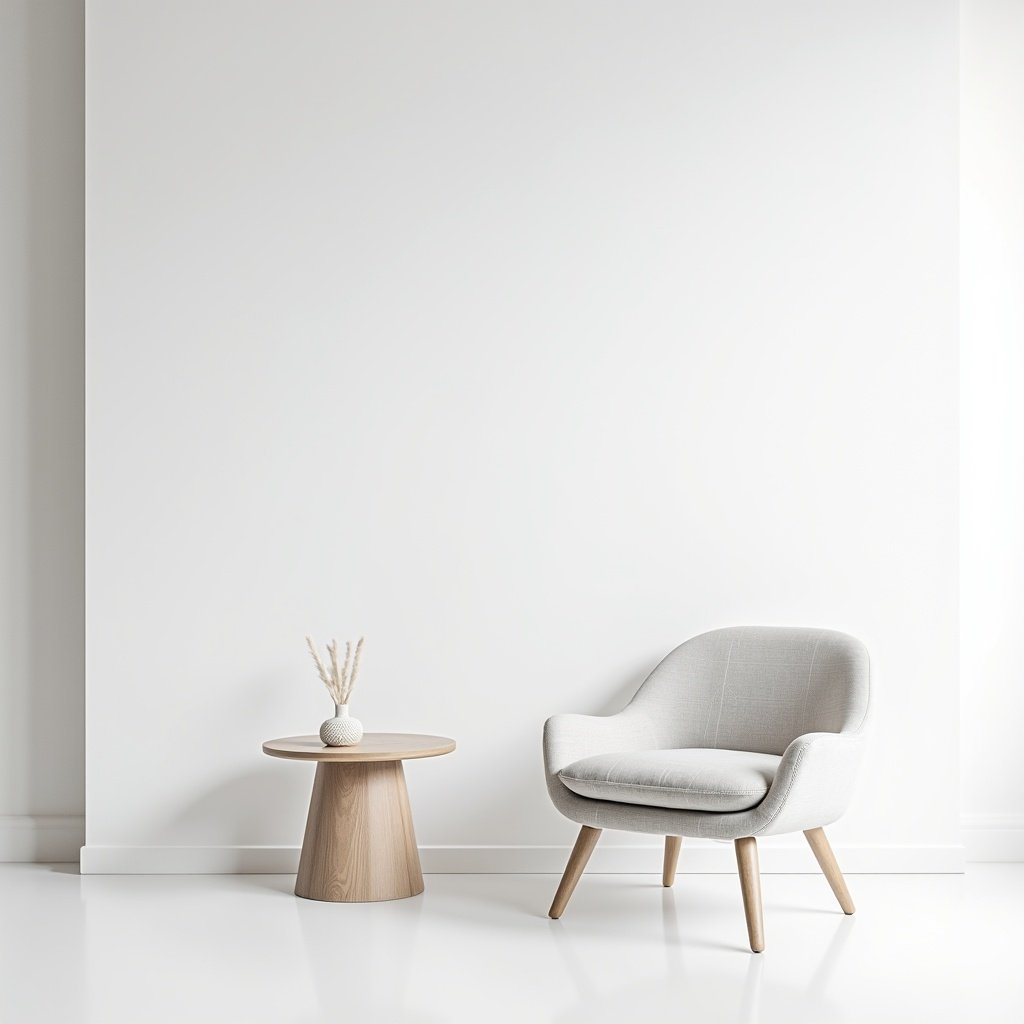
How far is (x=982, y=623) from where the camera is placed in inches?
147

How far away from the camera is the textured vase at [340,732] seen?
10.2ft

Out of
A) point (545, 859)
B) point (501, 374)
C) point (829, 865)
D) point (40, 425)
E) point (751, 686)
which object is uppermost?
point (501, 374)

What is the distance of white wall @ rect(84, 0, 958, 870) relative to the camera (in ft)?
11.5

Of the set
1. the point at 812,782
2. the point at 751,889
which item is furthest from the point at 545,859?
the point at 812,782

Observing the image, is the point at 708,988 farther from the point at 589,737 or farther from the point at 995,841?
the point at 995,841

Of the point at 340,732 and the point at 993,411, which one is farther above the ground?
the point at 993,411

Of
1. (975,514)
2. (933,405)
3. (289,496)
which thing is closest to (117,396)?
(289,496)

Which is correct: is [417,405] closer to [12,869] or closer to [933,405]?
[933,405]

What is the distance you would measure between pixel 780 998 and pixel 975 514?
1936mm

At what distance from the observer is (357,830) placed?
310cm

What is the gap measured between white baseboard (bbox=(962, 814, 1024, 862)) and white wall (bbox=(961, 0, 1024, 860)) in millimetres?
24

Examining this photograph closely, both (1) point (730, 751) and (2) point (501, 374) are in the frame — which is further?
(2) point (501, 374)

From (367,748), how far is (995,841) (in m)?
1.99

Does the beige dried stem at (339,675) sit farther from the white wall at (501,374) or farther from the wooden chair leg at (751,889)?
the wooden chair leg at (751,889)
